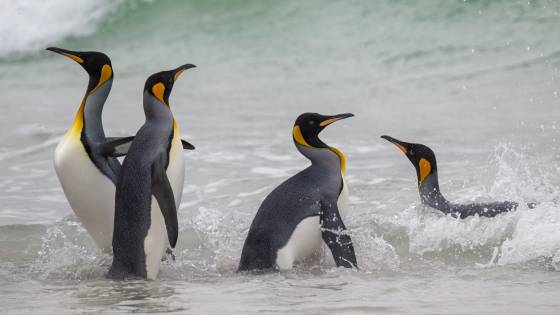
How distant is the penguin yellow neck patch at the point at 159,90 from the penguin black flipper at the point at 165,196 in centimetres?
37

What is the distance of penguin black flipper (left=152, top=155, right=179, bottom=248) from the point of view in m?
4.60

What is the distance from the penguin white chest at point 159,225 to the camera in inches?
185

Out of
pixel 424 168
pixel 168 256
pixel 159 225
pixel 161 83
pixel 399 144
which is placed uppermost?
pixel 161 83

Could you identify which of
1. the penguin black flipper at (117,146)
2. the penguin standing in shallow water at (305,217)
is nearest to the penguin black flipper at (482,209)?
the penguin standing in shallow water at (305,217)

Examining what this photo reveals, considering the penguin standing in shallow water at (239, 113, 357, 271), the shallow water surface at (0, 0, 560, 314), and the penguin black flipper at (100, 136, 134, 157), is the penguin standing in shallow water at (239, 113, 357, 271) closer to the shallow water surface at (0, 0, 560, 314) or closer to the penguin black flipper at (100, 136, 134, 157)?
the shallow water surface at (0, 0, 560, 314)

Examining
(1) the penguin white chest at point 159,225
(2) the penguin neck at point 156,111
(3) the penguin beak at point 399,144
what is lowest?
(1) the penguin white chest at point 159,225

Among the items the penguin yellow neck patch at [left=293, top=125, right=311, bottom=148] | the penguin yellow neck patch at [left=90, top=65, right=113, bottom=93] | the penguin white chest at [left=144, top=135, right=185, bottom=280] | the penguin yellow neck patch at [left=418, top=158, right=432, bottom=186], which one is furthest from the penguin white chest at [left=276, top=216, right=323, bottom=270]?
the penguin yellow neck patch at [left=90, top=65, right=113, bottom=93]

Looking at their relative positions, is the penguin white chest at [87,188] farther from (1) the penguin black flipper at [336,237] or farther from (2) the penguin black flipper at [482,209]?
(2) the penguin black flipper at [482,209]

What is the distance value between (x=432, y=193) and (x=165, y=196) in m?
1.53

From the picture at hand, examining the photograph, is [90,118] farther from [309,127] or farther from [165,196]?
[309,127]

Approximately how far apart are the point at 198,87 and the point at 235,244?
725 cm

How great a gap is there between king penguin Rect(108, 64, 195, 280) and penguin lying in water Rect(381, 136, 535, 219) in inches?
50.2

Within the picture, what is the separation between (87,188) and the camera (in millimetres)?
5289

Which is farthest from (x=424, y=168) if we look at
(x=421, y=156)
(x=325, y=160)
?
(x=325, y=160)
